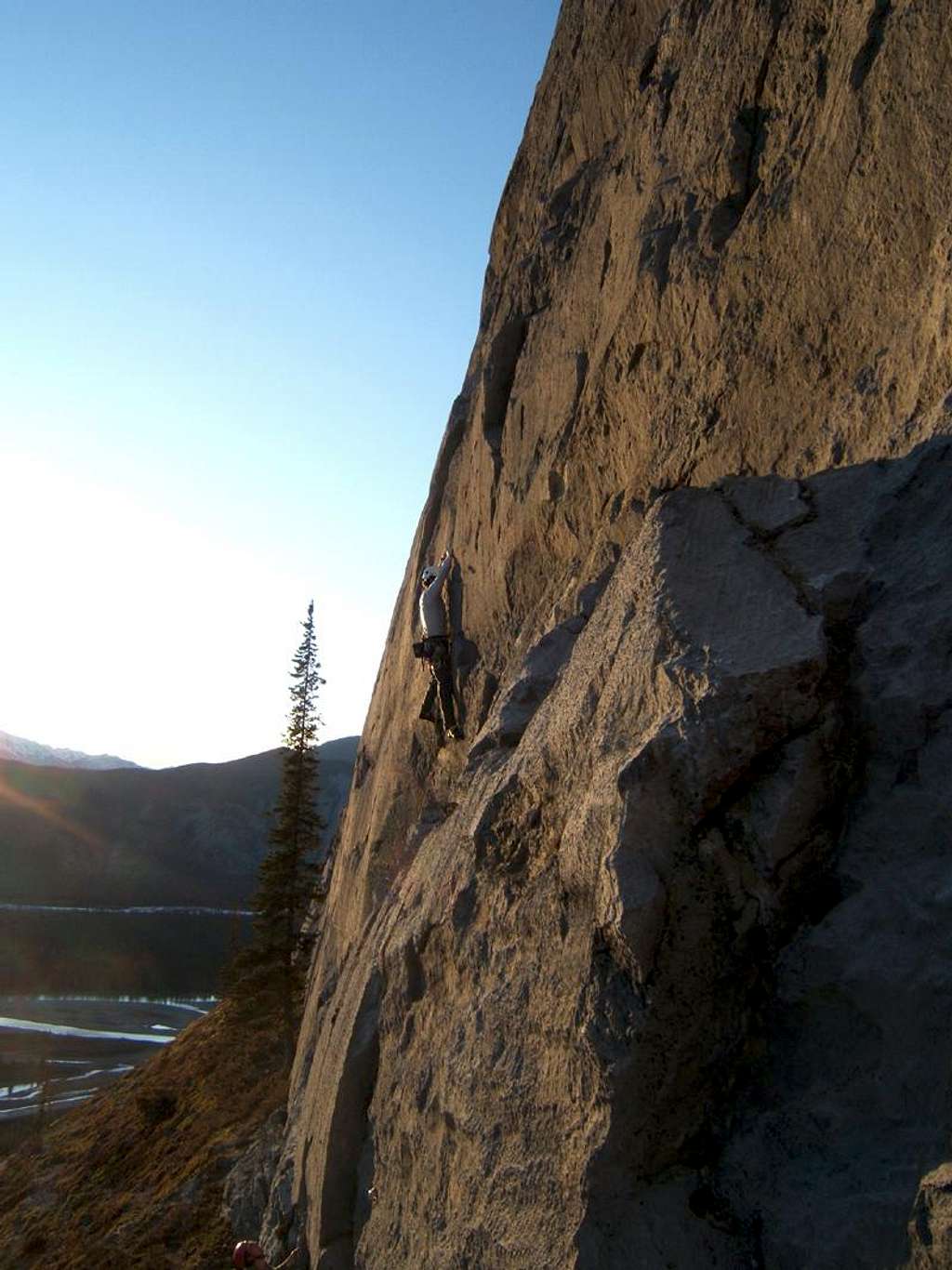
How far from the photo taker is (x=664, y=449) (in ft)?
27.5

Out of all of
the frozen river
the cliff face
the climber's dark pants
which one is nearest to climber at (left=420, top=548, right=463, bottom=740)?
the climber's dark pants

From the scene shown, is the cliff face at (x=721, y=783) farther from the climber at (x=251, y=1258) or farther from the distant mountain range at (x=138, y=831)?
the distant mountain range at (x=138, y=831)

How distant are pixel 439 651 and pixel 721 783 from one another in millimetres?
7043

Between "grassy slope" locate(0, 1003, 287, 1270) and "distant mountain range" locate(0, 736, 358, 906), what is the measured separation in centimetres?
7018

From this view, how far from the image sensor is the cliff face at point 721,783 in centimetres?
467

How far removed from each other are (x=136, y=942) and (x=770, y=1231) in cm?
7711

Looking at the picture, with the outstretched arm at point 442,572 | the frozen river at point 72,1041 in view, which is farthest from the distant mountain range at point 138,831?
the outstretched arm at point 442,572

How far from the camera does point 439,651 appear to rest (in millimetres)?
11984

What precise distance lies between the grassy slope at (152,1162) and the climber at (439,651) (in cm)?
760

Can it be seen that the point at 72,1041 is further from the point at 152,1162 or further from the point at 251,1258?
the point at 251,1258

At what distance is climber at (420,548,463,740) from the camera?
38.0 feet

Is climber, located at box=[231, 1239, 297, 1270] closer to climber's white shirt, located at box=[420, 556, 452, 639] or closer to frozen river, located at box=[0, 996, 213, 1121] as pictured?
climber's white shirt, located at box=[420, 556, 452, 639]

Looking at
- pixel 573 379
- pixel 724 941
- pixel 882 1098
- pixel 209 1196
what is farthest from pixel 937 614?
pixel 209 1196

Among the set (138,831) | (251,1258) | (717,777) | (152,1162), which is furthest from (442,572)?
(138,831)
